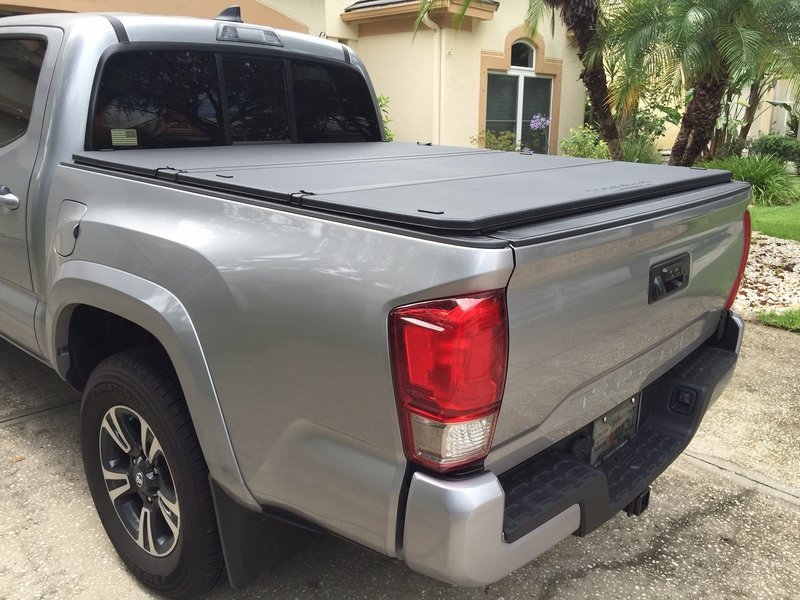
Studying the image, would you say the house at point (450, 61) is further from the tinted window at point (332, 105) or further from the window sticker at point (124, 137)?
the window sticker at point (124, 137)

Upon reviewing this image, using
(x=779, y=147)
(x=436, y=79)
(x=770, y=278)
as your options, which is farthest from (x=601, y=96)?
(x=779, y=147)

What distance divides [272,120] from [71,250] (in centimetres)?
155

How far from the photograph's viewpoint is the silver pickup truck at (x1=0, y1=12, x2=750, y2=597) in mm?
1673

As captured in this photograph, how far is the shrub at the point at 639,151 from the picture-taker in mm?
13164

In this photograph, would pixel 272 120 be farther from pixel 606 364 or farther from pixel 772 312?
pixel 772 312

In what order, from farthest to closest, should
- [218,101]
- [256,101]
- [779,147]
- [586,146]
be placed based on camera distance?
[779,147] → [586,146] → [256,101] → [218,101]

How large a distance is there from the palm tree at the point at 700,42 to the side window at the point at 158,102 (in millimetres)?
6408

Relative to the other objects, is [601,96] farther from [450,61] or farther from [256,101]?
[256,101]

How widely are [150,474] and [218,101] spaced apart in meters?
1.93

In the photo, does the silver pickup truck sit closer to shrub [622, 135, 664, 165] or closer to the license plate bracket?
the license plate bracket

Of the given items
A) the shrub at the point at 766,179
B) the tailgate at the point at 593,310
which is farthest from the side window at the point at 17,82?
the shrub at the point at 766,179

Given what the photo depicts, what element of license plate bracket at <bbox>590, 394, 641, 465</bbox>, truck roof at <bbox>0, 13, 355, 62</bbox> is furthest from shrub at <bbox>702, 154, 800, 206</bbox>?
license plate bracket at <bbox>590, 394, 641, 465</bbox>

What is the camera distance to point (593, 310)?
1.91 m

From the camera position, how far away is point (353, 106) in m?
4.27
